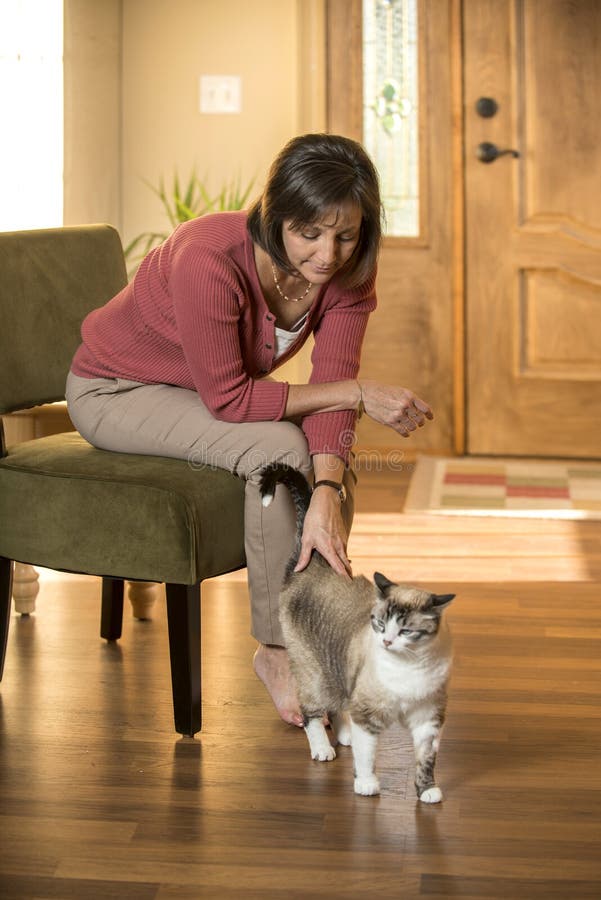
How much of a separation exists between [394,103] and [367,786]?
3.13m

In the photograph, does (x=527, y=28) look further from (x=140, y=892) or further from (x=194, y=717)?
(x=140, y=892)

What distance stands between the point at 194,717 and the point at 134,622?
68 cm

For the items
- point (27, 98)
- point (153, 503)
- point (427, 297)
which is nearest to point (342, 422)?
point (153, 503)

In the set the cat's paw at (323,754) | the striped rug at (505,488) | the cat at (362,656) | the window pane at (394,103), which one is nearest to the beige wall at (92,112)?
the window pane at (394,103)

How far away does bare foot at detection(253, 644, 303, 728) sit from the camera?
2.16 meters

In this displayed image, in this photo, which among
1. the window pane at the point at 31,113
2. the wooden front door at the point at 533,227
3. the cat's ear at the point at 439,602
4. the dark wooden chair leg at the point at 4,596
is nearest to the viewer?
the cat's ear at the point at 439,602

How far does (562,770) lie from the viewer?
197cm

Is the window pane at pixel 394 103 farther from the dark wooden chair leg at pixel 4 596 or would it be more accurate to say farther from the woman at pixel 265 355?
the dark wooden chair leg at pixel 4 596

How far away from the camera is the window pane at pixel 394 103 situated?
4391mm

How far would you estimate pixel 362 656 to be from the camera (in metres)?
1.87

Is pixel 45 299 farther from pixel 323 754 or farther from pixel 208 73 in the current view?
pixel 208 73

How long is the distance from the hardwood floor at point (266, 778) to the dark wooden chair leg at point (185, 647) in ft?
0.24

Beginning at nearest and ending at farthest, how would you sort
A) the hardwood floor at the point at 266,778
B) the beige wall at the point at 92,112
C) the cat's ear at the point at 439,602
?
the hardwood floor at the point at 266,778, the cat's ear at the point at 439,602, the beige wall at the point at 92,112

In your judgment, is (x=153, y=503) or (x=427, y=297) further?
(x=427, y=297)
